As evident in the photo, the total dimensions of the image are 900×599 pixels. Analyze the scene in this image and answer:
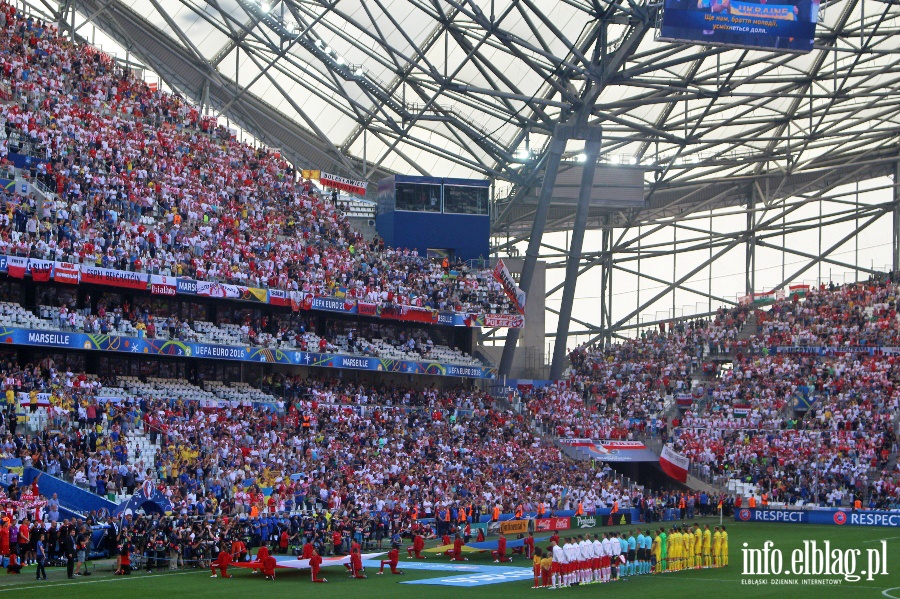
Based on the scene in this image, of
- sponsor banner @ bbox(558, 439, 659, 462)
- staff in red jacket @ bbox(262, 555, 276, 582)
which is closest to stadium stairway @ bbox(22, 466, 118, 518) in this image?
staff in red jacket @ bbox(262, 555, 276, 582)

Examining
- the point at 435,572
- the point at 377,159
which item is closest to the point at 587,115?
the point at 377,159

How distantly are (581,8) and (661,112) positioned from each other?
49.5ft

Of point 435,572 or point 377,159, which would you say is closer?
point 435,572

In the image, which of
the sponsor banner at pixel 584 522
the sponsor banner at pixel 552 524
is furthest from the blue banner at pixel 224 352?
the sponsor banner at pixel 552 524

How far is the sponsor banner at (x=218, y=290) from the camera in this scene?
54094 mm

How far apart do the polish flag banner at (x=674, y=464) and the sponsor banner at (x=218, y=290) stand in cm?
2286

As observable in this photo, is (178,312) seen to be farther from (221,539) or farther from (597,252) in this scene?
(597,252)

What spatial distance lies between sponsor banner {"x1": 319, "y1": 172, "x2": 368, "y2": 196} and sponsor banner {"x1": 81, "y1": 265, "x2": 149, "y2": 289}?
67.7 feet

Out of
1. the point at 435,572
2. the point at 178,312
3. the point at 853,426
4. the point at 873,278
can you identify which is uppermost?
the point at 873,278

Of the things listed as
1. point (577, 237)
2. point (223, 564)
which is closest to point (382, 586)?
point (223, 564)

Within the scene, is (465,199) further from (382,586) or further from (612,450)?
(382,586)

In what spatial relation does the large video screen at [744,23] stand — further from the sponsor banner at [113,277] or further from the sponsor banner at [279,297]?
the sponsor banner at [113,277]

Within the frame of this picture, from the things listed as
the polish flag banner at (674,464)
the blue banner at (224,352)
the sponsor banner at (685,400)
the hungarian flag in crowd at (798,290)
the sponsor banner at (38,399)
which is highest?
the hungarian flag in crowd at (798,290)

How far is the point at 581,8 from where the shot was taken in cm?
6066
